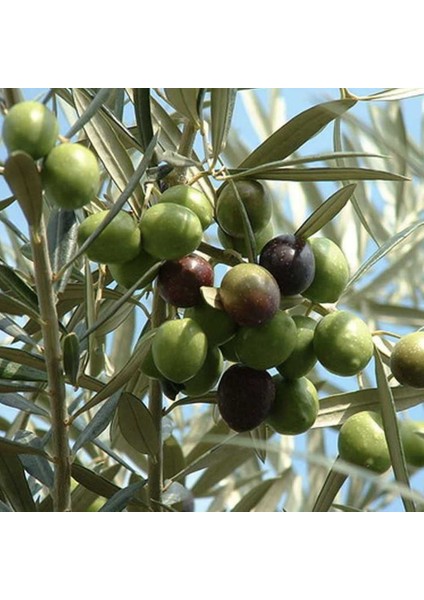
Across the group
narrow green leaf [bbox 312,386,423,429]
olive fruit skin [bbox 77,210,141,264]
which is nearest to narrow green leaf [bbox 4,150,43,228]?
olive fruit skin [bbox 77,210,141,264]

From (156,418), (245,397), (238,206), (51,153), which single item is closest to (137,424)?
(156,418)

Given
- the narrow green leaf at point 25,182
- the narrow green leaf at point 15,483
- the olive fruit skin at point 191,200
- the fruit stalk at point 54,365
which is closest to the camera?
the narrow green leaf at point 25,182

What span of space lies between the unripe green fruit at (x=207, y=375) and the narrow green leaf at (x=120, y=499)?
0.11 m

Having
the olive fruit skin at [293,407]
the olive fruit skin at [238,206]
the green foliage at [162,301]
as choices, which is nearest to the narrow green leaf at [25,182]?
the green foliage at [162,301]

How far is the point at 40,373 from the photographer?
3.41 ft

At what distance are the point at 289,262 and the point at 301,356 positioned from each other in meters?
0.11

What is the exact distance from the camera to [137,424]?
1.04 m

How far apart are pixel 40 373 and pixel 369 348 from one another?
0.32m

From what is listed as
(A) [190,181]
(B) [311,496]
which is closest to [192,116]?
(A) [190,181]

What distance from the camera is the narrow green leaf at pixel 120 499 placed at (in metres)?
1.01

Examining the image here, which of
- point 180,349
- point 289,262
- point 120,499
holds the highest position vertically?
point 289,262

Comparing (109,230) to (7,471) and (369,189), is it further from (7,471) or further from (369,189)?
(369,189)

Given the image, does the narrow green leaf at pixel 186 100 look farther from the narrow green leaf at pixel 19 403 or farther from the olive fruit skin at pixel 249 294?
the narrow green leaf at pixel 19 403

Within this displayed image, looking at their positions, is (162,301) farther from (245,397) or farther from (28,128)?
(28,128)
